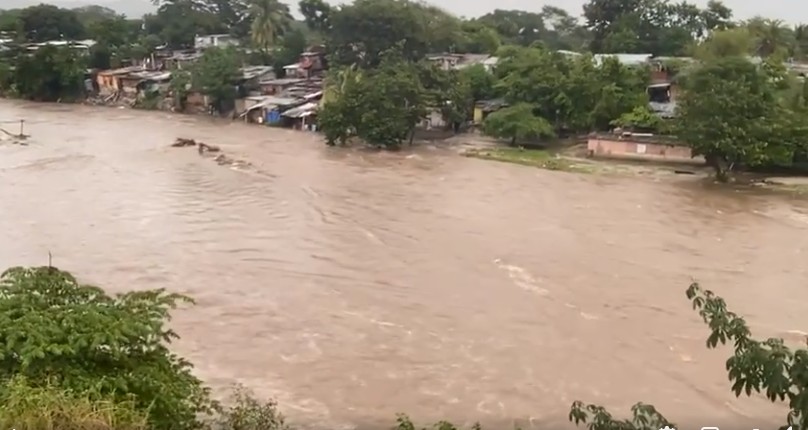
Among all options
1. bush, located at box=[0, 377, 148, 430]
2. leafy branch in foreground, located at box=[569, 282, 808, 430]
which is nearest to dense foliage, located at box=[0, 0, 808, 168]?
leafy branch in foreground, located at box=[569, 282, 808, 430]

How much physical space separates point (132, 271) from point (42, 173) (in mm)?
8544

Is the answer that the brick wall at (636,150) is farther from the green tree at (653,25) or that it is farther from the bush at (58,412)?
the bush at (58,412)

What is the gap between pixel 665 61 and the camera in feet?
80.5

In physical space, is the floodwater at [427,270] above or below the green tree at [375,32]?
below

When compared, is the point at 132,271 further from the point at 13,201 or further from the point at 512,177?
the point at 512,177

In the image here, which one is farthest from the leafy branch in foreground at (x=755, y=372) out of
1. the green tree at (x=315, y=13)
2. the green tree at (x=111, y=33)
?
the green tree at (x=111, y=33)

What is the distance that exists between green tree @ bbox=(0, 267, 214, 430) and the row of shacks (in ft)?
66.5

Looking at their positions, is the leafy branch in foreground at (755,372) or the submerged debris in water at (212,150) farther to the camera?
the submerged debris in water at (212,150)

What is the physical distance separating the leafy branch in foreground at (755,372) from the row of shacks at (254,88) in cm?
2248

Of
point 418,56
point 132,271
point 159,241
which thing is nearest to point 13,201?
point 159,241

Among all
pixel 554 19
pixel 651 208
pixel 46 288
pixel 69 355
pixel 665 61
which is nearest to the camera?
pixel 69 355

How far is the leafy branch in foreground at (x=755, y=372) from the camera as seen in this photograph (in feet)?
9.00

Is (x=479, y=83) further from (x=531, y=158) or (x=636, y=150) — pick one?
(x=636, y=150)

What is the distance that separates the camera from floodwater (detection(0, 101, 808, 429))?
7773 millimetres
